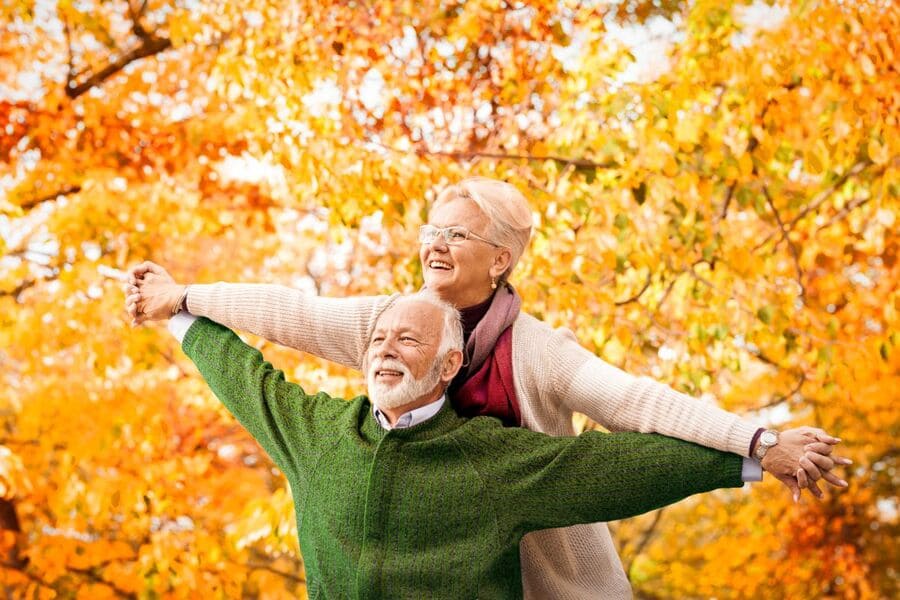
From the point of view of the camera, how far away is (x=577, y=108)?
4699 millimetres

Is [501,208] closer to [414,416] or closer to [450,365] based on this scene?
[450,365]

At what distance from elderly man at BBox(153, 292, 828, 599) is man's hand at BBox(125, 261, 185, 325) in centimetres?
44

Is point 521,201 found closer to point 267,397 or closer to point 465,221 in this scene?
point 465,221

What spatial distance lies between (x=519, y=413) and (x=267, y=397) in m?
0.56

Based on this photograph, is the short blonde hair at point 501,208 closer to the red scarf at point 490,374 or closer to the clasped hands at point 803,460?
the red scarf at point 490,374

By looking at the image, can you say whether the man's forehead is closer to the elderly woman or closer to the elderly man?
the elderly man

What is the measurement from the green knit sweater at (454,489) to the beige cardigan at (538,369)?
0.09m

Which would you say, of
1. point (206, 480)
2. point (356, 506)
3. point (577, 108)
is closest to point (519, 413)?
point (356, 506)

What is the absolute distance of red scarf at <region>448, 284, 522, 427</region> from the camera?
2344 mm

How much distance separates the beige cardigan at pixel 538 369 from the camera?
2248 millimetres

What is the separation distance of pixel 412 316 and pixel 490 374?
24 cm

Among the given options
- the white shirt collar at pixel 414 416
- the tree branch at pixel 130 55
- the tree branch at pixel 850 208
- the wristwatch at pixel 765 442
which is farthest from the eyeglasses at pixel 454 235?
the tree branch at pixel 130 55

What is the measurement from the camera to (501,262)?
247 cm

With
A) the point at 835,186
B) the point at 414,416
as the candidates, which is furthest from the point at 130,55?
the point at 414,416
